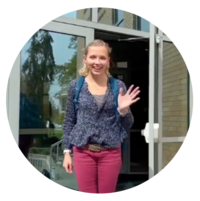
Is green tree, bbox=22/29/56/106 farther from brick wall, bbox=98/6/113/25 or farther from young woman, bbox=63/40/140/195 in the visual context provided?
young woman, bbox=63/40/140/195

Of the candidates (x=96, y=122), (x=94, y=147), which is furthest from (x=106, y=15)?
(x=94, y=147)

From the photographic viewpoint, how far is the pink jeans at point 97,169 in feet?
5.87

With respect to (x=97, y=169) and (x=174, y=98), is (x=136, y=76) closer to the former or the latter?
(x=174, y=98)

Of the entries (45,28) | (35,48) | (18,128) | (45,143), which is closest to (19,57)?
(35,48)

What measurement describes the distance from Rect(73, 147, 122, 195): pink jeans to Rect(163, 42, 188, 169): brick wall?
0.65m

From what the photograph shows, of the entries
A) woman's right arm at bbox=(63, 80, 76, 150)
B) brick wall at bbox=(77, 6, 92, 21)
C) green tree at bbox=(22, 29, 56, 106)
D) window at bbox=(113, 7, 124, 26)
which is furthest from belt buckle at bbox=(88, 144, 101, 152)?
window at bbox=(113, 7, 124, 26)

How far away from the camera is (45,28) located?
7.93 feet

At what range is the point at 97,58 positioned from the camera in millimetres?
1830

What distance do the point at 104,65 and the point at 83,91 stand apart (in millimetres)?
210

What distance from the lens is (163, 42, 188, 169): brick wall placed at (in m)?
2.37

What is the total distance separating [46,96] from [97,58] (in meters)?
0.82

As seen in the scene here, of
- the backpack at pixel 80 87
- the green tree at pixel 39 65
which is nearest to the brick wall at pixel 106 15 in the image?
the green tree at pixel 39 65

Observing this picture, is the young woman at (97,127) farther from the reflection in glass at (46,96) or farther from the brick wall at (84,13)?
the brick wall at (84,13)

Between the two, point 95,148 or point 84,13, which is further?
point 84,13
